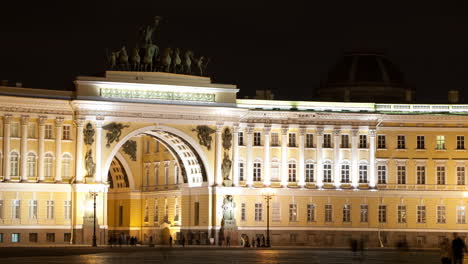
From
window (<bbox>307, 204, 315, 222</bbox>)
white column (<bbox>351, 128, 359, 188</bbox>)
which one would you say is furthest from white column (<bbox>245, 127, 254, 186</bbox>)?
white column (<bbox>351, 128, 359, 188</bbox>)

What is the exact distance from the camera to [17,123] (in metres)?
107

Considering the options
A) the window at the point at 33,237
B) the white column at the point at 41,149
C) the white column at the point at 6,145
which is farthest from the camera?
the white column at the point at 41,149

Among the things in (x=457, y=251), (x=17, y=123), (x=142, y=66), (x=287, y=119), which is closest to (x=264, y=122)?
(x=287, y=119)

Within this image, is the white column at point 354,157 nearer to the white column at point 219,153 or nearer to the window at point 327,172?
the window at point 327,172

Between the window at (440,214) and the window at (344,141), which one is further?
the window at (440,214)

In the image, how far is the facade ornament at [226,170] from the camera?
373 feet

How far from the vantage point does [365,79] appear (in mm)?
137250

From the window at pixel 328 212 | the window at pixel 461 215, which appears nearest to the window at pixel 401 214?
the window at pixel 461 215

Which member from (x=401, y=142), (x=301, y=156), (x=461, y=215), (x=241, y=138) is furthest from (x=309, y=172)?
(x=461, y=215)

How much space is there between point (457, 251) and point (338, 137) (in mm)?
53848

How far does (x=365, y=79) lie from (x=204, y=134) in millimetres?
30089

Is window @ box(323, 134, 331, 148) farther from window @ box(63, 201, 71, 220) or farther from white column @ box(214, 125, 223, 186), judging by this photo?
window @ box(63, 201, 71, 220)

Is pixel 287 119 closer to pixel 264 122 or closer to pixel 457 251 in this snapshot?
pixel 264 122

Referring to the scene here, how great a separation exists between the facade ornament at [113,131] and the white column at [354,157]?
70.7ft
